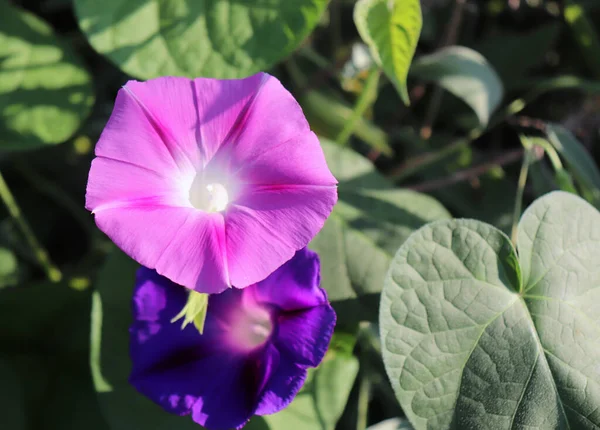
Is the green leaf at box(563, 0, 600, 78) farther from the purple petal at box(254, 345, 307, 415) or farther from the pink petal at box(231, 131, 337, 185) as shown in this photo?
the purple petal at box(254, 345, 307, 415)

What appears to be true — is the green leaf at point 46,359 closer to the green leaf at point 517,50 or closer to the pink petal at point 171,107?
the pink petal at point 171,107

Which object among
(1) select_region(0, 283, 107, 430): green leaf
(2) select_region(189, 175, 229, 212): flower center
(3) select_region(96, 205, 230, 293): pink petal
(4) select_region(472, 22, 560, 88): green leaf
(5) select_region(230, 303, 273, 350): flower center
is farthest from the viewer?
(4) select_region(472, 22, 560, 88): green leaf

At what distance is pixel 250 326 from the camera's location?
0.95m

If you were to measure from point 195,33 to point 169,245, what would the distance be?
49 centimetres

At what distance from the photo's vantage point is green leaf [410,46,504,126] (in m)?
1.13

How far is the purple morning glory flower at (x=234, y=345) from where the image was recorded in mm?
790

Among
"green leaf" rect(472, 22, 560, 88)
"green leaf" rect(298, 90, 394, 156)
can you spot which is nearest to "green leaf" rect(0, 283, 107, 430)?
"green leaf" rect(298, 90, 394, 156)

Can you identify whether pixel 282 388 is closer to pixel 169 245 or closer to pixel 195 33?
pixel 169 245

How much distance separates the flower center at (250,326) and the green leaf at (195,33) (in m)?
0.39

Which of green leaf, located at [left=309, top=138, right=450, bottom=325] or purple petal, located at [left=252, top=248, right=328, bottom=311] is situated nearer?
purple petal, located at [left=252, top=248, right=328, bottom=311]

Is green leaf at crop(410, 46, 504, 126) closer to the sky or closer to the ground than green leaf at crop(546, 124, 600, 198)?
closer to the sky

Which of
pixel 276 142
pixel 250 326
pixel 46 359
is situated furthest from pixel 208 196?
pixel 46 359

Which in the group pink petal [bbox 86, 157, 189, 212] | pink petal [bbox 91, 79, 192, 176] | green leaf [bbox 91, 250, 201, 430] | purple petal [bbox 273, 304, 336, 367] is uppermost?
pink petal [bbox 91, 79, 192, 176]

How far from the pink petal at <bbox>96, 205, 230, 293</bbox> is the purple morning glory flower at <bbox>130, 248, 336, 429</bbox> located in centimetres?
16
